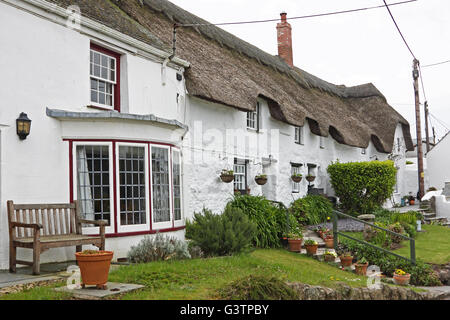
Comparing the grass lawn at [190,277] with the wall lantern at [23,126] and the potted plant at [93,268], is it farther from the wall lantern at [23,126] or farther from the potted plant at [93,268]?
the wall lantern at [23,126]

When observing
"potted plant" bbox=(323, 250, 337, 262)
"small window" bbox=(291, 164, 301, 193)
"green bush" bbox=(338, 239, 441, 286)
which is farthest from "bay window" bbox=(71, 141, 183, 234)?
"small window" bbox=(291, 164, 301, 193)

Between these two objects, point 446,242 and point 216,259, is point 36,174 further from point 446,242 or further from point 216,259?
point 446,242

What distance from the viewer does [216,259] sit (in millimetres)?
8094

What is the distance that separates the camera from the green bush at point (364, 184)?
17969mm

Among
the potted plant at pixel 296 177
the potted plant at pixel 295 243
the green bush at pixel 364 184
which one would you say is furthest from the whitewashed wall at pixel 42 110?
the green bush at pixel 364 184

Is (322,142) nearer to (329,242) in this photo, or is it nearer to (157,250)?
(329,242)

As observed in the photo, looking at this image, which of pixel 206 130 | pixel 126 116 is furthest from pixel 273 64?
pixel 126 116

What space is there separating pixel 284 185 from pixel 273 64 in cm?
644

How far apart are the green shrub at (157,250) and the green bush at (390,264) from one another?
5259mm

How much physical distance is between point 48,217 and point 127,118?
2.34 metres

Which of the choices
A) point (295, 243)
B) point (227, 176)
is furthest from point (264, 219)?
point (227, 176)

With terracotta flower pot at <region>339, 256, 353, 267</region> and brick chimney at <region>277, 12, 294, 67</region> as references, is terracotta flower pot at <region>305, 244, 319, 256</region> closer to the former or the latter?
terracotta flower pot at <region>339, 256, 353, 267</region>

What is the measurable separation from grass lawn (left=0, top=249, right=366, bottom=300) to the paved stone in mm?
108

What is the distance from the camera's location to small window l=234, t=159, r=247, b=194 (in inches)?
562
